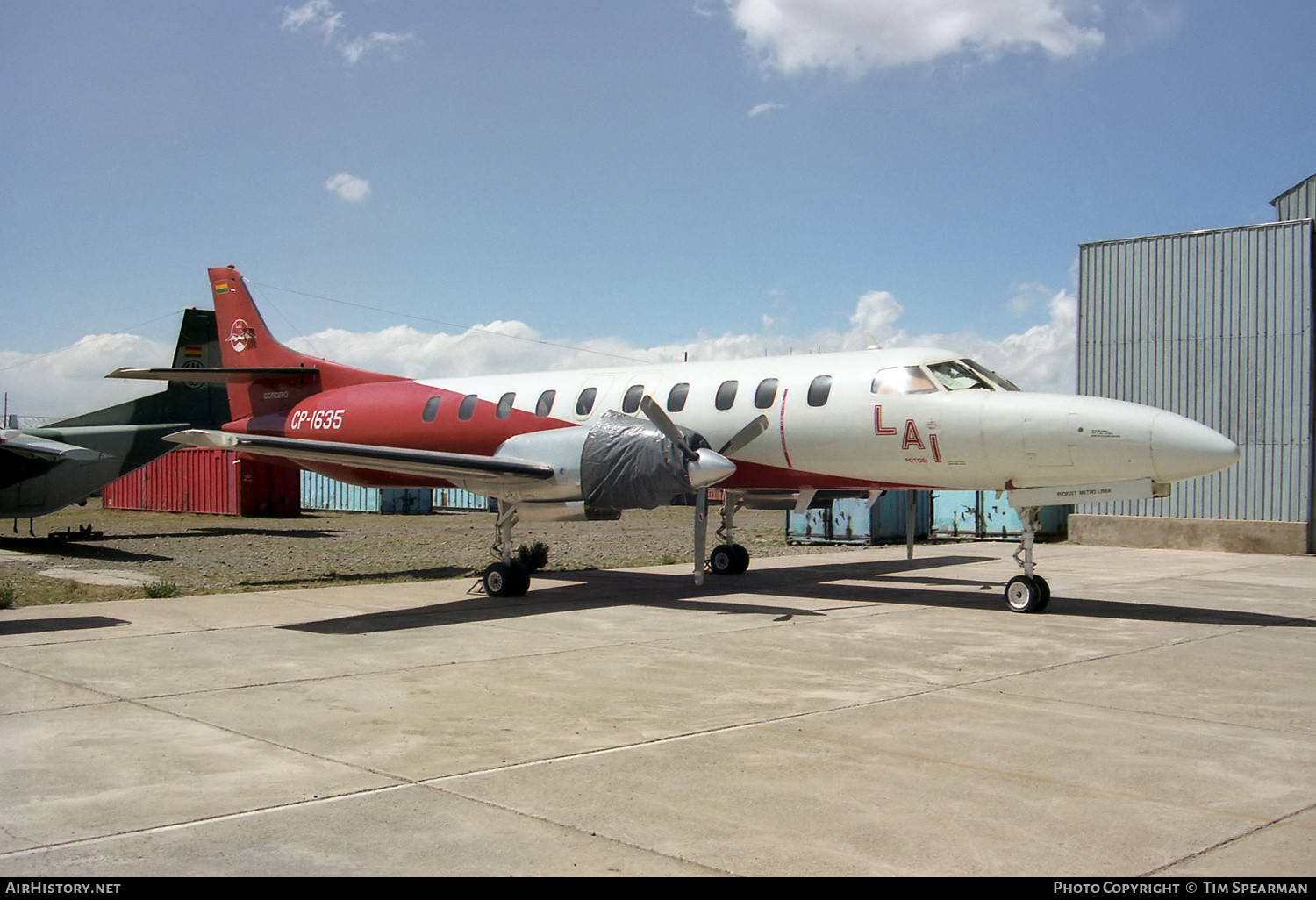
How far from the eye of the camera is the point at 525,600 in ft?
47.6

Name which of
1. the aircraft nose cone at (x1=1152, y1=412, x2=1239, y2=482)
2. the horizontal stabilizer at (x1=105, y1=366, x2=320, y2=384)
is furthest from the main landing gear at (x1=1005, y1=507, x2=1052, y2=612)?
the horizontal stabilizer at (x1=105, y1=366, x2=320, y2=384)

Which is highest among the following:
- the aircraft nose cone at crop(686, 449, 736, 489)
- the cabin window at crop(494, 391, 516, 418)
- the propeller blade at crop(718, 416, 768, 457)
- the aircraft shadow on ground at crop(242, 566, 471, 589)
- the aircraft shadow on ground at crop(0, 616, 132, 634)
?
the cabin window at crop(494, 391, 516, 418)

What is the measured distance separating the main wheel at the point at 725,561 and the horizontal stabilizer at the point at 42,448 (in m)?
15.5

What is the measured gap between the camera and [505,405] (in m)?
17.1

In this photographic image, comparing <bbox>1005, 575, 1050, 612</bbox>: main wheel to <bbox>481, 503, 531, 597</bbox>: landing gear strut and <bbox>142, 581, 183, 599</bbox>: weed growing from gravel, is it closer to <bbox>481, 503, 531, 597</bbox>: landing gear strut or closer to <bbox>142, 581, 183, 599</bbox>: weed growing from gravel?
<bbox>481, 503, 531, 597</bbox>: landing gear strut

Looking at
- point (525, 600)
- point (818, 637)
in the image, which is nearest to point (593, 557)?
point (525, 600)

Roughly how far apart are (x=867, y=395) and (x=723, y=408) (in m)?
2.33

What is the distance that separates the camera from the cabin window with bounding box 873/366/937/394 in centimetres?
1351

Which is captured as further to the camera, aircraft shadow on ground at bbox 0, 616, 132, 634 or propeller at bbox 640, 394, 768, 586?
propeller at bbox 640, 394, 768, 586

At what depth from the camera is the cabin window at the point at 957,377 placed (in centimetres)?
1334

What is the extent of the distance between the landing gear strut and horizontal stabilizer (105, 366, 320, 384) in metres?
6.52

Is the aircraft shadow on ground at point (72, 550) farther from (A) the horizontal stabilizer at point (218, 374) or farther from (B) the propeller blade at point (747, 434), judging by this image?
(B) the propeller blade at point (747, 434)

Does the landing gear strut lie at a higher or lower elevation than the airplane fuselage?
lower

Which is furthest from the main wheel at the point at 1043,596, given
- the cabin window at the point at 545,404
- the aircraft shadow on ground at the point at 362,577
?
the aircraft shadow on ground at the point at 362,577
